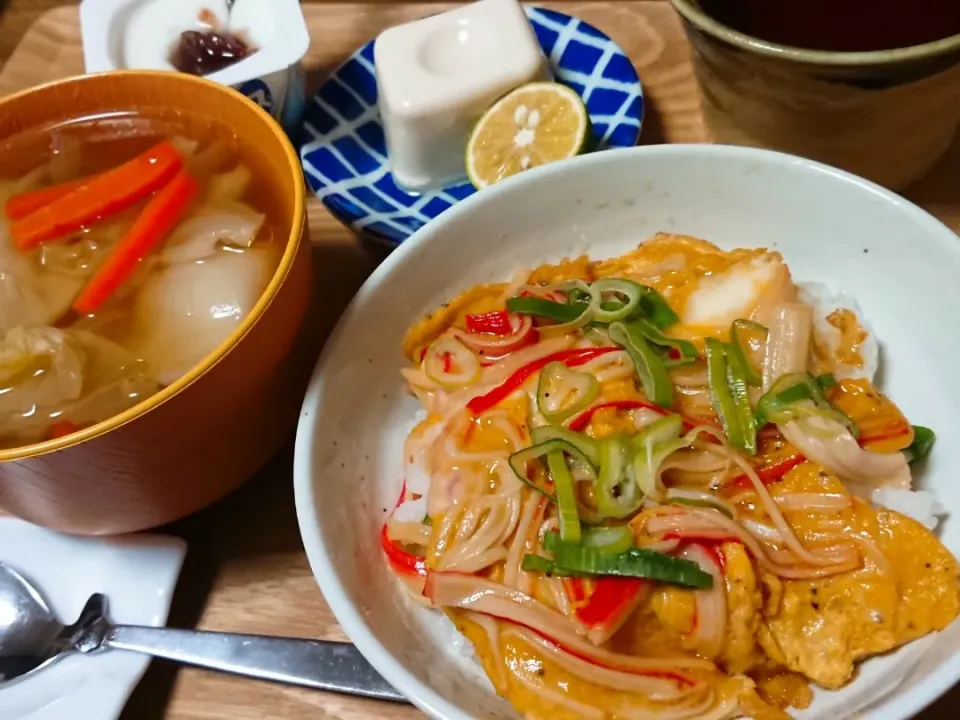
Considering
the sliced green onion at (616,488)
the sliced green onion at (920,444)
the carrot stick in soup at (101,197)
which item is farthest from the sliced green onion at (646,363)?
the carrot stick in soup at (101,197)

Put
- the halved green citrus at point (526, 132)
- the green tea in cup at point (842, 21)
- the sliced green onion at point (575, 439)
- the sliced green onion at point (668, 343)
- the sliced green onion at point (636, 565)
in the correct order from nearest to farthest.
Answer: the sliced green onion at point (636, 565), the sliced green onion at point (575, 439), the sliced green onion at point (668, 343), the green tea in cup at point (842, 21), the halved green citrus at point (526, 132)

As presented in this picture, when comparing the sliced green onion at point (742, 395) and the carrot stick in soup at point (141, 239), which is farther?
the carrot stick in soup at point (141, 239)

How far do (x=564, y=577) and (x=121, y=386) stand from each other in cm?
69

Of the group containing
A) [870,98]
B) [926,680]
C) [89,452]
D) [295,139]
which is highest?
[870,98]

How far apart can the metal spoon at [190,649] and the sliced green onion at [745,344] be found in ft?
2.23

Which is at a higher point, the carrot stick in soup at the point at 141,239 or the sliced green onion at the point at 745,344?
the sliced green onion at the point at 745,344

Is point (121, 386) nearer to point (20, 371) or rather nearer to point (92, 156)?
point (20, 371)

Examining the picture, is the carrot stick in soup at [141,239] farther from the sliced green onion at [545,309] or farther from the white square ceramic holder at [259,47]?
the sliced green onion at [545,309]

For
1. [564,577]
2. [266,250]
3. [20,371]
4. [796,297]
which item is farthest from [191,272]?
[796,297]

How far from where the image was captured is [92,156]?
4.99 feet

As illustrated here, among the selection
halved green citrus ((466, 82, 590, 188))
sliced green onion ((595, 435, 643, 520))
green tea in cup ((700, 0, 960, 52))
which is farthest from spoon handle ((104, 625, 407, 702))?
green tea in cup ((700, 0, 960, 52))

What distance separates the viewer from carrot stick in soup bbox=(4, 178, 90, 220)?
1.45m

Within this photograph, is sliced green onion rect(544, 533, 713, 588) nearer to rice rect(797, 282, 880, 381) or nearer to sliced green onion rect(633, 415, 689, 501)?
sliced green onion rect(633, 415, 689, 501)

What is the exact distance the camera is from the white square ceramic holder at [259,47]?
72.9 inches
